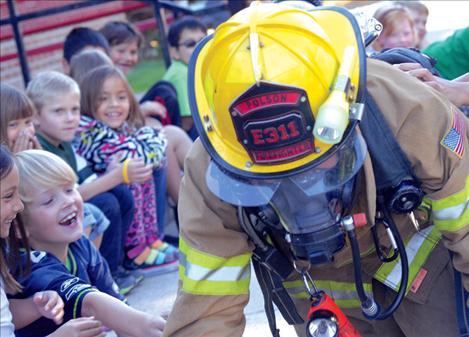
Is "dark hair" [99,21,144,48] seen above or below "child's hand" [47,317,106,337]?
above

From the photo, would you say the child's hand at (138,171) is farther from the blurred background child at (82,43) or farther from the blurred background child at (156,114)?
the blurred background child at (82,43)

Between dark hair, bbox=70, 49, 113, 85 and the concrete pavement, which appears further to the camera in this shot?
dark hair, bbox=70, 49, 113, 85

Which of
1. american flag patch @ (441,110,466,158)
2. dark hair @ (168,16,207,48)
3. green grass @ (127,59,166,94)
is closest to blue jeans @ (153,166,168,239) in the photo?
dark hair @ (168,16,207,48)

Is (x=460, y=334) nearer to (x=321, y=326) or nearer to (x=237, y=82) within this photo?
(x=321, y=326)

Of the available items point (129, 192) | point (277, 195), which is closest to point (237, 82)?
point (277, 195)

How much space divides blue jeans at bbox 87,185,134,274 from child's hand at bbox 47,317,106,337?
1.45 meters

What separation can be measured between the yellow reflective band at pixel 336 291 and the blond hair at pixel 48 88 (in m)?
2.09

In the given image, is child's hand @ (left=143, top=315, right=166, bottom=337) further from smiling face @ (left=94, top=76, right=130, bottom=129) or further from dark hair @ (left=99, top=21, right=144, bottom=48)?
dark hair @ (left=99, top=21, right=144, bottom=48)

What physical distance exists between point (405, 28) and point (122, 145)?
78.5 inches

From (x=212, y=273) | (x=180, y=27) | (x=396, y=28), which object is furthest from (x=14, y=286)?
(x=180, y=27)

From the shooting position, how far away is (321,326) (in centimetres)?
234

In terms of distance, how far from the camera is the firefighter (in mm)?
2123

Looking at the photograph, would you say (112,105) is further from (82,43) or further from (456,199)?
(456,199)

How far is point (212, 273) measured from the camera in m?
2.38
